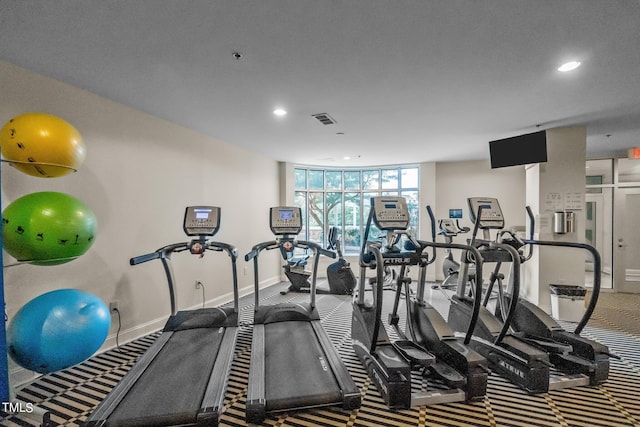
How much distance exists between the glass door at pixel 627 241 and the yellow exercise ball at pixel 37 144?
9001 millimetres

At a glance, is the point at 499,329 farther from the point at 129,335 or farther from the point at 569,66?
the point at 129,335

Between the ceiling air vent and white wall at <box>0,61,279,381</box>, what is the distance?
6.70 ft

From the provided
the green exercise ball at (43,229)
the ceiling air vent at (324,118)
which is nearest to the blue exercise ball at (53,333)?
the green exercise ball at (43,229)

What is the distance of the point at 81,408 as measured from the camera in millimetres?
2436

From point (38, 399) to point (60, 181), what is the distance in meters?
1.93

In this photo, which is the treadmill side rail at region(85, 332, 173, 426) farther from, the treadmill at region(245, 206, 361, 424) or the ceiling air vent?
the ceiling air vent

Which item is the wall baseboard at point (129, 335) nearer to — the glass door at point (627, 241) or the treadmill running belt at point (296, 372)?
the treadmill running belt at point (296, 372)

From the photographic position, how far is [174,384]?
8.14 ft

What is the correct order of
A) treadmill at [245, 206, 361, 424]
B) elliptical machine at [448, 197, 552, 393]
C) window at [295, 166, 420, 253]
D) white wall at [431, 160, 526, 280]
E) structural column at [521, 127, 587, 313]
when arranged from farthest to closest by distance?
window at [295, 166, 420, 253] → white wall at [431, 160, 526, 280] → structural column at [521, 127, 587, 313] → elliptical machine at [448, 197, 552, 393] → treadmill at [245, 206, 361, 424]

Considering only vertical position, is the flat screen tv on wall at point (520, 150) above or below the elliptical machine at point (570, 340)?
above

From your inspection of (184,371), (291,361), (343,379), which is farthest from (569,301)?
(184,371)

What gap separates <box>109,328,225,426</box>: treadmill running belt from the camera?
210 cm

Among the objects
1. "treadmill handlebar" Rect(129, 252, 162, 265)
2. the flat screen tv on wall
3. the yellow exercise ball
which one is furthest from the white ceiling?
"treadmill handlebar" Rect(129, 252, 162, 265)

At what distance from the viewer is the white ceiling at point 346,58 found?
2.03 metres
